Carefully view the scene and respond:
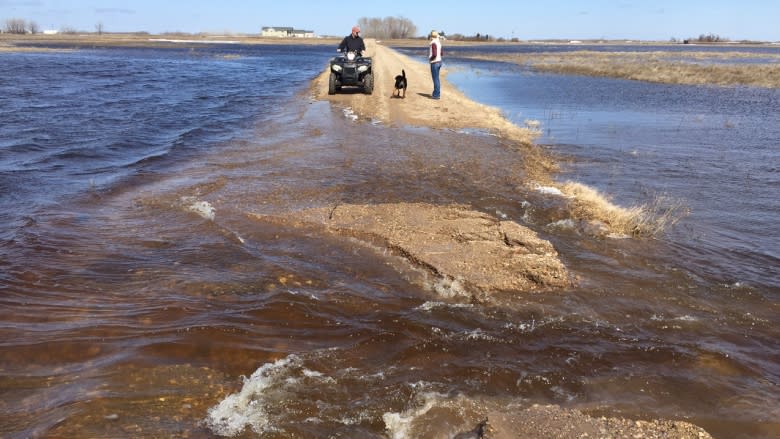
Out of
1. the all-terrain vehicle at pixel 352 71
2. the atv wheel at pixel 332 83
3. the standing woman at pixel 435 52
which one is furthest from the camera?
the atv wheel at pixel 332 83

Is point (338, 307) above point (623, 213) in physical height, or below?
below

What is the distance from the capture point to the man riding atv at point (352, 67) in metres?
18.2

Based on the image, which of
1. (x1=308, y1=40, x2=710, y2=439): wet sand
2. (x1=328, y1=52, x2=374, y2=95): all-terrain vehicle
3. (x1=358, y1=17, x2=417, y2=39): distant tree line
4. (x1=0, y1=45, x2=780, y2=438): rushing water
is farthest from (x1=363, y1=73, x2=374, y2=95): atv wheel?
(x1=358, y1=17, x2=417, y2=39): distant tree line

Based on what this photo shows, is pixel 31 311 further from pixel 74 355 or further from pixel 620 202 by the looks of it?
pixel 620 202

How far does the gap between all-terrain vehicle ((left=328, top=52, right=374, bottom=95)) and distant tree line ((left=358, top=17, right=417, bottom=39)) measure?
160 m

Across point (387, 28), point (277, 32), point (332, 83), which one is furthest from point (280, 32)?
point (332, 83)

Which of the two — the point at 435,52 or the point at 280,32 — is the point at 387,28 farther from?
the point at 435,52

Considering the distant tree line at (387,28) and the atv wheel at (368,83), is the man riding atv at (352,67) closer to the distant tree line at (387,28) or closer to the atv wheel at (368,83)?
the atv wheel at (368,83)

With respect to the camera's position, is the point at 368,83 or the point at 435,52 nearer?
the point at 435,52

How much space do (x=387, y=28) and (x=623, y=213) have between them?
177 m

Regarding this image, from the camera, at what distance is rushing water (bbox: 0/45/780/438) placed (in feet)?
11.3

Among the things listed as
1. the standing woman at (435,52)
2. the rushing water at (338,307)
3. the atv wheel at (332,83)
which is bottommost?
the rushing water at (338,307)

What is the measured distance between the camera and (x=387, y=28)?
173m

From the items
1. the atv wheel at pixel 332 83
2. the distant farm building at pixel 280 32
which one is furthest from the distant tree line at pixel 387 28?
the atv wheel at pixel 332 83
